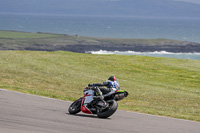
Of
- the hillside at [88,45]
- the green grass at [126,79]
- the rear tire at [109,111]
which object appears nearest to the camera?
the rear tire at [109,111]

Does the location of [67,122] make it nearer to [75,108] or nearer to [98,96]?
[98,96]

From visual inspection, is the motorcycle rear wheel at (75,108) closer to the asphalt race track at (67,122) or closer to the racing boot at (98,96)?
the asphalt race track at (67,122)

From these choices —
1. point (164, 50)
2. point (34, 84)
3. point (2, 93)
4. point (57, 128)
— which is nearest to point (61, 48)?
point (164, 50)

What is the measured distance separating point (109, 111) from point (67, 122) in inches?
58.9

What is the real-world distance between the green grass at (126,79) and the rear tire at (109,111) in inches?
138

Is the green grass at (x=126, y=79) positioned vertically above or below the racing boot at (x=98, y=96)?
below

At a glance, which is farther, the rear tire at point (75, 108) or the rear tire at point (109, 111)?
the rear tire at point (75, 108)

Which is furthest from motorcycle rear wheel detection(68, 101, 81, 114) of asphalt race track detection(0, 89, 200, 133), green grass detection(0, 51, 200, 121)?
green grass detection(0, 51, 200, 121)

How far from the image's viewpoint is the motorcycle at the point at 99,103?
38.8 feet

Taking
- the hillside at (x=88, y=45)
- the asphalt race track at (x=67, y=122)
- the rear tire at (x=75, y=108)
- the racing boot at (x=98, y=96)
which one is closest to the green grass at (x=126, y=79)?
the asphalt race track at (x=67, y=122)

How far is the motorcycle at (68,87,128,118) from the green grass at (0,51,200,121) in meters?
3.40

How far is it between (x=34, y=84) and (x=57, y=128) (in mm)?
13034

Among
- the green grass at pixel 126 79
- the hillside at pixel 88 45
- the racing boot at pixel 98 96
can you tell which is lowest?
the green grass at pixel 126 79

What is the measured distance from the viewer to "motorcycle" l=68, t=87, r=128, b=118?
11.8m
